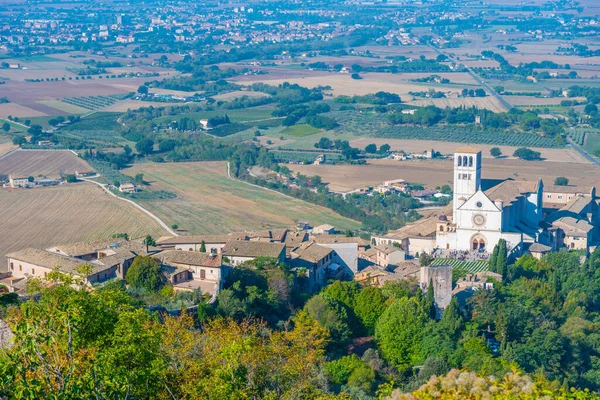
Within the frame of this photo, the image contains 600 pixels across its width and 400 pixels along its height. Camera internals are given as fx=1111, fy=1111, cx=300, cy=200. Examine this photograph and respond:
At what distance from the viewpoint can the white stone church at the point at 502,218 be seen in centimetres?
5097

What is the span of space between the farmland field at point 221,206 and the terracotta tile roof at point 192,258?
15834 millimetres

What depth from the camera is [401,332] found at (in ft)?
119

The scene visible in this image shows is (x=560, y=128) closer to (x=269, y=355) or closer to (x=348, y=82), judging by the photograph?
(x=348, y=82)

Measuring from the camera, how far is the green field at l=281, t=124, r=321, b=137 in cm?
9833

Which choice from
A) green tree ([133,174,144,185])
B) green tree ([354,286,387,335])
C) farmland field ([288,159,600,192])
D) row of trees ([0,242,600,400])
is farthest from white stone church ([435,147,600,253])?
green tree ([133,174,144,185])

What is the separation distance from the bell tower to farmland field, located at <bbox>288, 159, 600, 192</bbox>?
1880 cm

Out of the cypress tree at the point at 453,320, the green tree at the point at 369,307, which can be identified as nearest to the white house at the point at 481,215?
the cypress tree at the point at 453,320

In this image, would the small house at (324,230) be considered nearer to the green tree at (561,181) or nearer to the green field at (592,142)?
the green tree at (561,181)

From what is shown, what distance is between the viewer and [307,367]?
2605cm

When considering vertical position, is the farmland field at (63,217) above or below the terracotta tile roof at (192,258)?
below

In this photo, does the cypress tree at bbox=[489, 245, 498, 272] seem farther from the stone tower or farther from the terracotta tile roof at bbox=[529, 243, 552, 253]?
the stone tower

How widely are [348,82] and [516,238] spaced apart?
89.7 metres

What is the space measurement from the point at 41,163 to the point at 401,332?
160ft

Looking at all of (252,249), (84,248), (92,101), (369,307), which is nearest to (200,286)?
(252,249)
